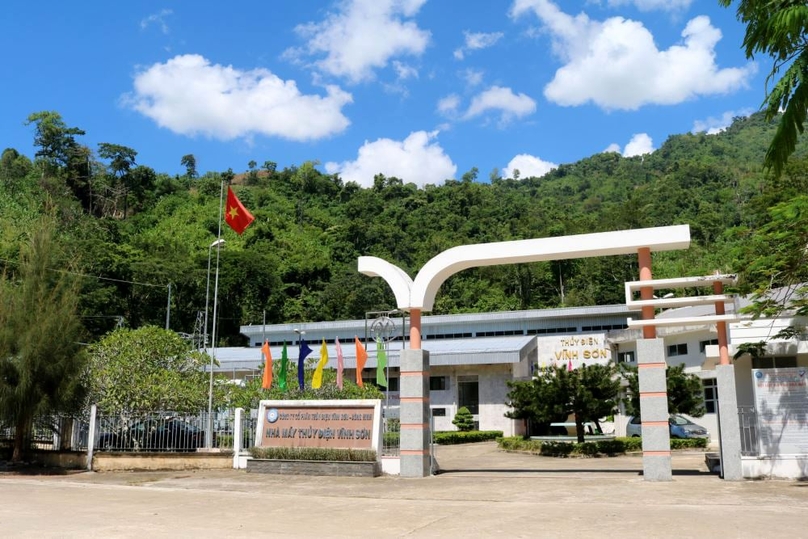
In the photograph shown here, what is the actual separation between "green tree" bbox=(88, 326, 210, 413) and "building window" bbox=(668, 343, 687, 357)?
886 inches

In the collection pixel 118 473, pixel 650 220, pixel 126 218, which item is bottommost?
pixel 118 473

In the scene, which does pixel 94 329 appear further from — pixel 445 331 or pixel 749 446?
pixel 749 446

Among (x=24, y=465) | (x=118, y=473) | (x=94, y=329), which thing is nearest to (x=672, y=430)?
(x=118, y=473)

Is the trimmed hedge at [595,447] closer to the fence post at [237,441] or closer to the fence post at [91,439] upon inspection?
the fence post at [237,441]

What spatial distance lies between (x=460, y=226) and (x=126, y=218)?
1502 inches

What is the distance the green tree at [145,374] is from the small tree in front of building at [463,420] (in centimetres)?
1542

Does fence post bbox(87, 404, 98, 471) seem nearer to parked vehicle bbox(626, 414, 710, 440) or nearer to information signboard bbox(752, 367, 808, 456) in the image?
information signboard bbox(752, 367, 808, 456)

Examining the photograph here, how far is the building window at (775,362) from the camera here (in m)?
16.2

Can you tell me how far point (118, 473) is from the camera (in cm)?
1770

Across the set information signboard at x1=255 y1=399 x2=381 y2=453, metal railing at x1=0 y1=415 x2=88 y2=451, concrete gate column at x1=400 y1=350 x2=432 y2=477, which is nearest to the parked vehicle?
concrete gate column at x1=400 y1=350 x2=432 y2=477

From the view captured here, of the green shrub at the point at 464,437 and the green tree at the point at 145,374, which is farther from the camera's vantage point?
the green shrub at the point at 464,437

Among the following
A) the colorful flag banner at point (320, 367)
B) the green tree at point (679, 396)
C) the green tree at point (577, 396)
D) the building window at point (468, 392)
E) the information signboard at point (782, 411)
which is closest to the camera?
the information signboard at point (782, 411)

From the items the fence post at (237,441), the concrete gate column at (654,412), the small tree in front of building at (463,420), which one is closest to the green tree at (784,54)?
the concrete gate column at (654,412)

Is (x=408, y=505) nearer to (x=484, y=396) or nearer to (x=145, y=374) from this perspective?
(x=145, y=374)
